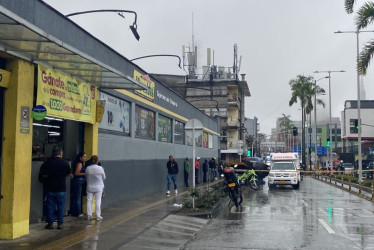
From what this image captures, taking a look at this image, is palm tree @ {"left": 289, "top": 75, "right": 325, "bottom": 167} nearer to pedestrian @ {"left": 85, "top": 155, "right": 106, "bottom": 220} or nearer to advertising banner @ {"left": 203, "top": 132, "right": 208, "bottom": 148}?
advertising banner @ {"left": 203, "top": 132, "right": 208, "bottom": 148}

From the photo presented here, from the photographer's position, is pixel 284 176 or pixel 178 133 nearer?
pixel 178 133

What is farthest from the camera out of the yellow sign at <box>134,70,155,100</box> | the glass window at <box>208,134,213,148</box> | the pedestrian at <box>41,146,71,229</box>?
the glass window at <box>208,134,213,148</box>

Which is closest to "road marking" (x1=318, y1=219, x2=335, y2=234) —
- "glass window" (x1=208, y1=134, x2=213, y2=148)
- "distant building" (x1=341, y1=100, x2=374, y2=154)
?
"glass window" (x1=208, y1=134, x2=213, y2=148)

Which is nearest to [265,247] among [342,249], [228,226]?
[342,249]

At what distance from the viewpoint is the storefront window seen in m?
11.1

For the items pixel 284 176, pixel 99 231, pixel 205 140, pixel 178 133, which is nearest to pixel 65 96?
pixel 99 231

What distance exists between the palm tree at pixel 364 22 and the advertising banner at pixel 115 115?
464 inches

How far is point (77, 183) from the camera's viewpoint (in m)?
12.0

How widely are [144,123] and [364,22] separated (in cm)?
1225

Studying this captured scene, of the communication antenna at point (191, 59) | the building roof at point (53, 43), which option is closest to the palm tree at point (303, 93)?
the communication antenna at point (191, 59)

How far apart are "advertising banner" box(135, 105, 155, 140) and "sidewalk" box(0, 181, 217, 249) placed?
4519 millimetres

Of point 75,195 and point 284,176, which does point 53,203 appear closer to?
point 75,195

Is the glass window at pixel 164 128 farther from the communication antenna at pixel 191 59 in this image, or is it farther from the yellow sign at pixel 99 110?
the communication antenna at pixel 191 59

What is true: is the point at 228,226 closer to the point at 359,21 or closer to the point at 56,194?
the point at 56,194
